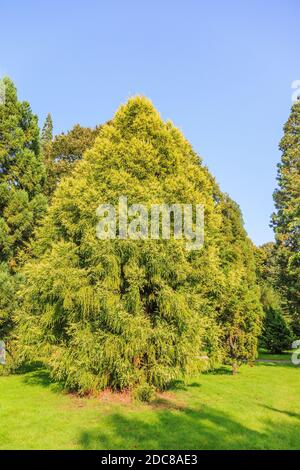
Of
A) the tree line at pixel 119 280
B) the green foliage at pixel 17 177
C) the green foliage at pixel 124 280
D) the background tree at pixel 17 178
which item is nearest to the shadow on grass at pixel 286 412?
the tree line at pixel 119 280

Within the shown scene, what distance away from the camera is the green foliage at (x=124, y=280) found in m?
12.7

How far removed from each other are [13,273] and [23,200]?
4.06 meters

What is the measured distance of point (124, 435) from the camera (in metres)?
9.38

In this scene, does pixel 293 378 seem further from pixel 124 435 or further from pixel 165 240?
pixel 124 435

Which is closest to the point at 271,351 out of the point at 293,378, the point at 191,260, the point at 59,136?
the point at 293,378

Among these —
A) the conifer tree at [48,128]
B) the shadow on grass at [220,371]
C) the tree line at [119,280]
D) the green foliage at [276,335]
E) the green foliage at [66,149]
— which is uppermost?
the conifer tree at [48,128]

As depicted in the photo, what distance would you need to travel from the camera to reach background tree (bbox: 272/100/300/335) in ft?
93.4

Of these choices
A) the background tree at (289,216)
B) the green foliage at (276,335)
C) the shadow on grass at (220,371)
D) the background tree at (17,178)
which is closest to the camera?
the background tree at (17,178)

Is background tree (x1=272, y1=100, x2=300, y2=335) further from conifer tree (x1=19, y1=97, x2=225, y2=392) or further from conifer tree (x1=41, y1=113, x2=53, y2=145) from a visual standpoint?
conifer tree (x1=41, y1=113, x2=53, y2=145)

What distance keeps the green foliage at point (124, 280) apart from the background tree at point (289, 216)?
14.4m

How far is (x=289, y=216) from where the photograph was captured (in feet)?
90.5

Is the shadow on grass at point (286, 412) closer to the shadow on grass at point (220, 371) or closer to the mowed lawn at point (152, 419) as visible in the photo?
the mowed lawn at point (152, 419)

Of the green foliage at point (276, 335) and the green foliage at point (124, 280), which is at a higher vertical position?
the green foliage at point (124, 280)

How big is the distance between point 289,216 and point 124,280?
60.0 ft
